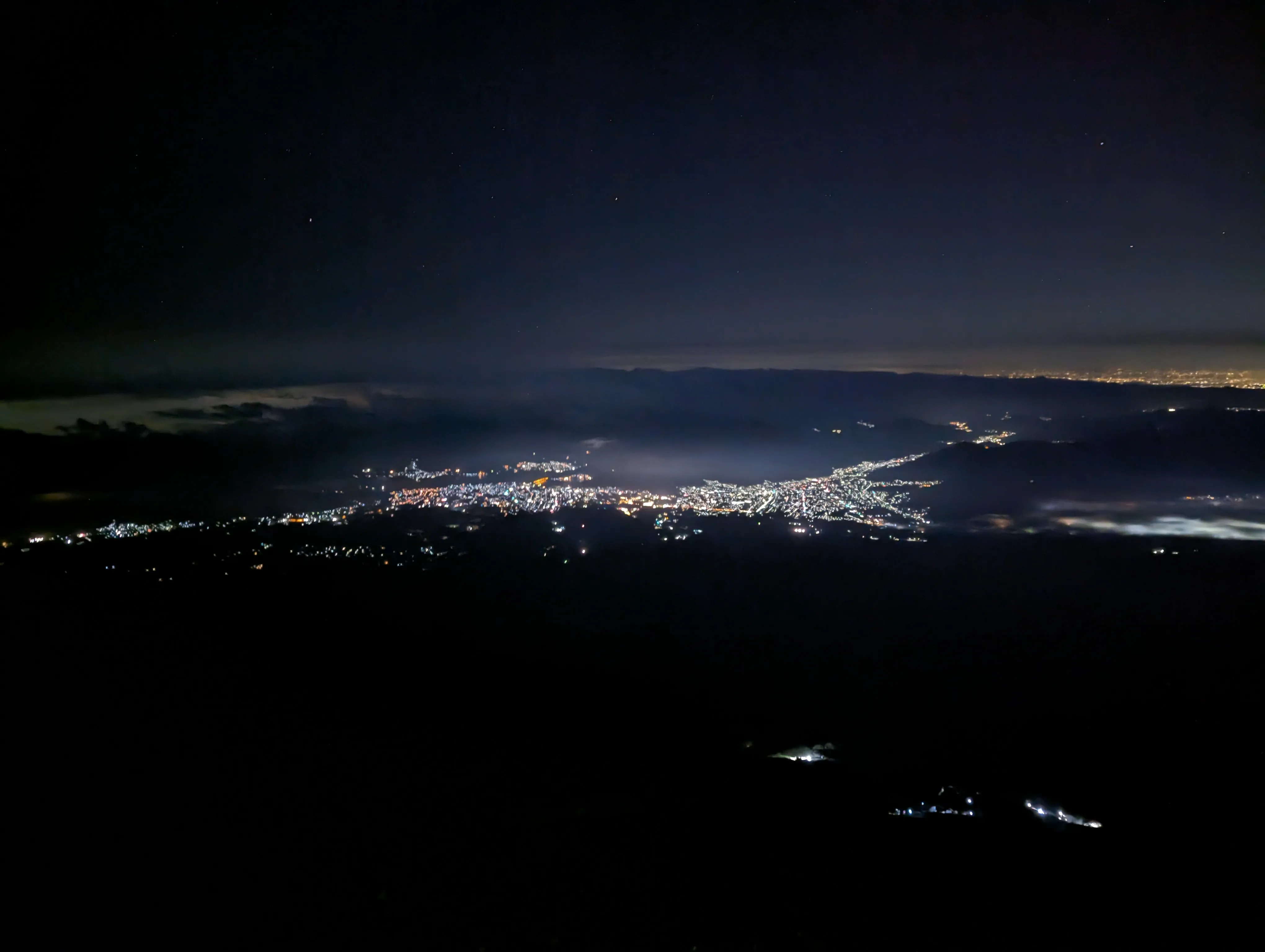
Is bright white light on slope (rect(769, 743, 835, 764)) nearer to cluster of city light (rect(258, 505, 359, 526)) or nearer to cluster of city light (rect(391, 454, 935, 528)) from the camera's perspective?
cluster of city light (rect(391, 454, 935, 528))

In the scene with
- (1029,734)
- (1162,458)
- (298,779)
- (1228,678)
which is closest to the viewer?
(298,779)

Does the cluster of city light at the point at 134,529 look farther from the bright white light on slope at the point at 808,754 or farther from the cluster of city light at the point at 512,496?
the bright white light on slope at the point at 808,754

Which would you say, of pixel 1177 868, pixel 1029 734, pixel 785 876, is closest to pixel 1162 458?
pixel 1029 734

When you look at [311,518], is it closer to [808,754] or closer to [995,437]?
[808,754]

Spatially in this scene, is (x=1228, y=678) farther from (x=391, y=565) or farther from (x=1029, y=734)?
(x=391, y=565)

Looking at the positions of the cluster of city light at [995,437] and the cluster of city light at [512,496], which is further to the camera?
the cluster of city light at [512,496]

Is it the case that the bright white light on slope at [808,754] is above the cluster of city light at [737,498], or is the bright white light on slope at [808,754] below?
below

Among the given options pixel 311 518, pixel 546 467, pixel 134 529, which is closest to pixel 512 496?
pixel 546 467

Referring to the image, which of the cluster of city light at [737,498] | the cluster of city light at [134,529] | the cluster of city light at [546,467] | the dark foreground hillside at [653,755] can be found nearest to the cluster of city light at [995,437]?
the cluster of city light at [737,498]

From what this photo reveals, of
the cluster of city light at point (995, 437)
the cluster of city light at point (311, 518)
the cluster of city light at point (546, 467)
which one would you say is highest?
the cluster of city light at point (995, 437)
